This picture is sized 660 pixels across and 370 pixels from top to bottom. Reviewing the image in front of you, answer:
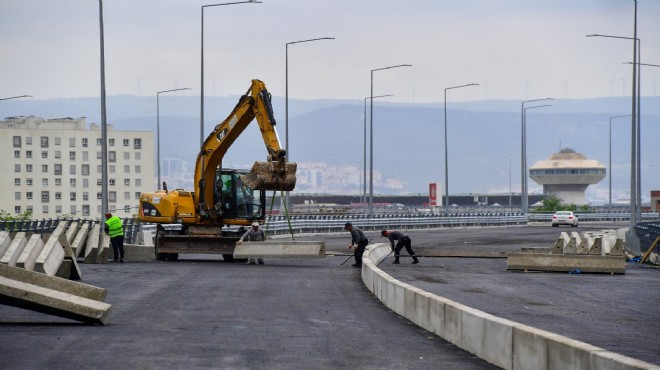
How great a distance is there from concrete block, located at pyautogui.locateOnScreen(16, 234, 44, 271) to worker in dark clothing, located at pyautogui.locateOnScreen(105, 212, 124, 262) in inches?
429

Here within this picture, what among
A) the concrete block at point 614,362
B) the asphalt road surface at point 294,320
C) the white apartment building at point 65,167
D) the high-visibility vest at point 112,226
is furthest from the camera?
the white apartment building at point 65,167

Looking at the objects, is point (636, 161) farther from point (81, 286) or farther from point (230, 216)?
point (81, 286)

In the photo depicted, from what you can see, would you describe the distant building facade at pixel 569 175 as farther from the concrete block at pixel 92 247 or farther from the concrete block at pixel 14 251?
the concrete block at pixel 14 251

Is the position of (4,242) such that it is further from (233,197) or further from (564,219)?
(564,219)

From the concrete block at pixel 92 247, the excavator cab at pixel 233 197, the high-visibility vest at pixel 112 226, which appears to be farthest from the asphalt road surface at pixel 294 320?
the high-visibility vest at pixel 112 226

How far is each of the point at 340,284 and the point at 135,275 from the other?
16.6 feet

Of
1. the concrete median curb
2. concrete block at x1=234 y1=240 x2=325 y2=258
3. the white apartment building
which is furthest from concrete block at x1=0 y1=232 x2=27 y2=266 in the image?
the white apartment building

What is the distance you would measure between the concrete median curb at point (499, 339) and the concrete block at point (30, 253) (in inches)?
268

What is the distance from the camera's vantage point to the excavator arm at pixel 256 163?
98.1ft

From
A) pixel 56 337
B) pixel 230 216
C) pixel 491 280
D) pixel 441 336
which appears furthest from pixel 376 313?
pixel 230 216

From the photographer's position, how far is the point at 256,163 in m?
30.0

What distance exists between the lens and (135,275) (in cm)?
2747

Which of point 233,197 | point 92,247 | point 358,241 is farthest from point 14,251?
point 233,197

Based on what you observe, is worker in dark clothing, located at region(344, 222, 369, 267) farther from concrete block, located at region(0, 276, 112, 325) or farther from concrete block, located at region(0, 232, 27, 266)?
concrete block, located at region(0, 276, 112, 325)
